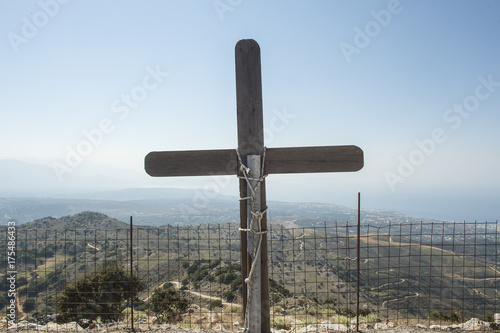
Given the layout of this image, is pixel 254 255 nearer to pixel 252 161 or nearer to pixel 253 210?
pixel 253 210

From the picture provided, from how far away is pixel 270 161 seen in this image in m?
2.93

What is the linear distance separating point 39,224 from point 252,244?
128 feet

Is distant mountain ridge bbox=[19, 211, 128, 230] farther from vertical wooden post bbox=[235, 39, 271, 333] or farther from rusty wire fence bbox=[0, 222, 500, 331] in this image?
vertical wooden post bbox=[235, 39, 271, 333]

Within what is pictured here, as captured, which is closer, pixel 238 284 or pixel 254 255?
pixel 254 255

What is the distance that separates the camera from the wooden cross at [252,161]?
282 centimetres

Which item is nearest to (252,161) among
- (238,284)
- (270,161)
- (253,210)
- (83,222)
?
(270,161)

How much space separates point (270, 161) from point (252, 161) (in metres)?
0.22

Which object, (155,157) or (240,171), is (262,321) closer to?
(240,171)

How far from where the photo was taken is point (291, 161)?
9.62ft

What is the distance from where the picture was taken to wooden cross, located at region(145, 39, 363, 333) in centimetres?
282

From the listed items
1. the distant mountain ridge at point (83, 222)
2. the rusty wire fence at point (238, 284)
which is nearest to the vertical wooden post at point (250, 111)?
the rusty wire fence at point (238, 284)

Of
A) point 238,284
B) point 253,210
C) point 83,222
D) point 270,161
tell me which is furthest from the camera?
point 83,222

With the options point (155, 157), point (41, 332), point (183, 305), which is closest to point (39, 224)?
point (183, 305)

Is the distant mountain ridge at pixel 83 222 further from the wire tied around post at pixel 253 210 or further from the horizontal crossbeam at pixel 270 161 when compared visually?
the wire tied around post at pixel 253 210
